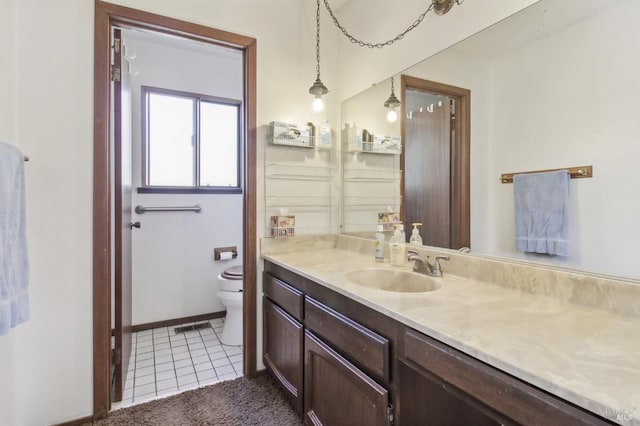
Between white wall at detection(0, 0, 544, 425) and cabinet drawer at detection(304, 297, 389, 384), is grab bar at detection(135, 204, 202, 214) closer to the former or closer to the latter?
white wall at detection(0, 0, 544, 425)

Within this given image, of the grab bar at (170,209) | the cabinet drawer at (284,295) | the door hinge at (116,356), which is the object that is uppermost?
the grab bar at (170,209)

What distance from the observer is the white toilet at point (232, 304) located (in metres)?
2.48

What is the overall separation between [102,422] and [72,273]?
756mm

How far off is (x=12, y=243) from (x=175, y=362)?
143 centimetres

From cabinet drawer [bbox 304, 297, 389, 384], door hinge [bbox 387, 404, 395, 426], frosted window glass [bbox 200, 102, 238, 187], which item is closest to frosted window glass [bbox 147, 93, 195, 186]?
frosted window glass [bbox 200, 102, 238, 187]

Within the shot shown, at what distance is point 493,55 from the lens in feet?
4.28

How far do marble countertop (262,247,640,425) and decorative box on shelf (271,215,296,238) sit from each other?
737 millimetres

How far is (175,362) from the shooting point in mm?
2223

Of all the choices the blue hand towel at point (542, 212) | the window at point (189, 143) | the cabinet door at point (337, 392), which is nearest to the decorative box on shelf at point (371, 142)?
the blue hand towel at point (542, 212)

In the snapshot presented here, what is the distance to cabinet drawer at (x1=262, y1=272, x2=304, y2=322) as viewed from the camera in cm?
151

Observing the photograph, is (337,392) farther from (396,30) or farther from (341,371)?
(396,30)

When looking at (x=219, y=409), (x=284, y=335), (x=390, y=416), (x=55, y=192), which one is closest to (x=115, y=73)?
(x=55, y=192)

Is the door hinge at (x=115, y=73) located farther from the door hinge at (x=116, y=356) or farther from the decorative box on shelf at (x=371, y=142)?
the door hinge at (x=116, y=356)

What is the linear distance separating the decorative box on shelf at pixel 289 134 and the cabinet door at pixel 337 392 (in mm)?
1140
